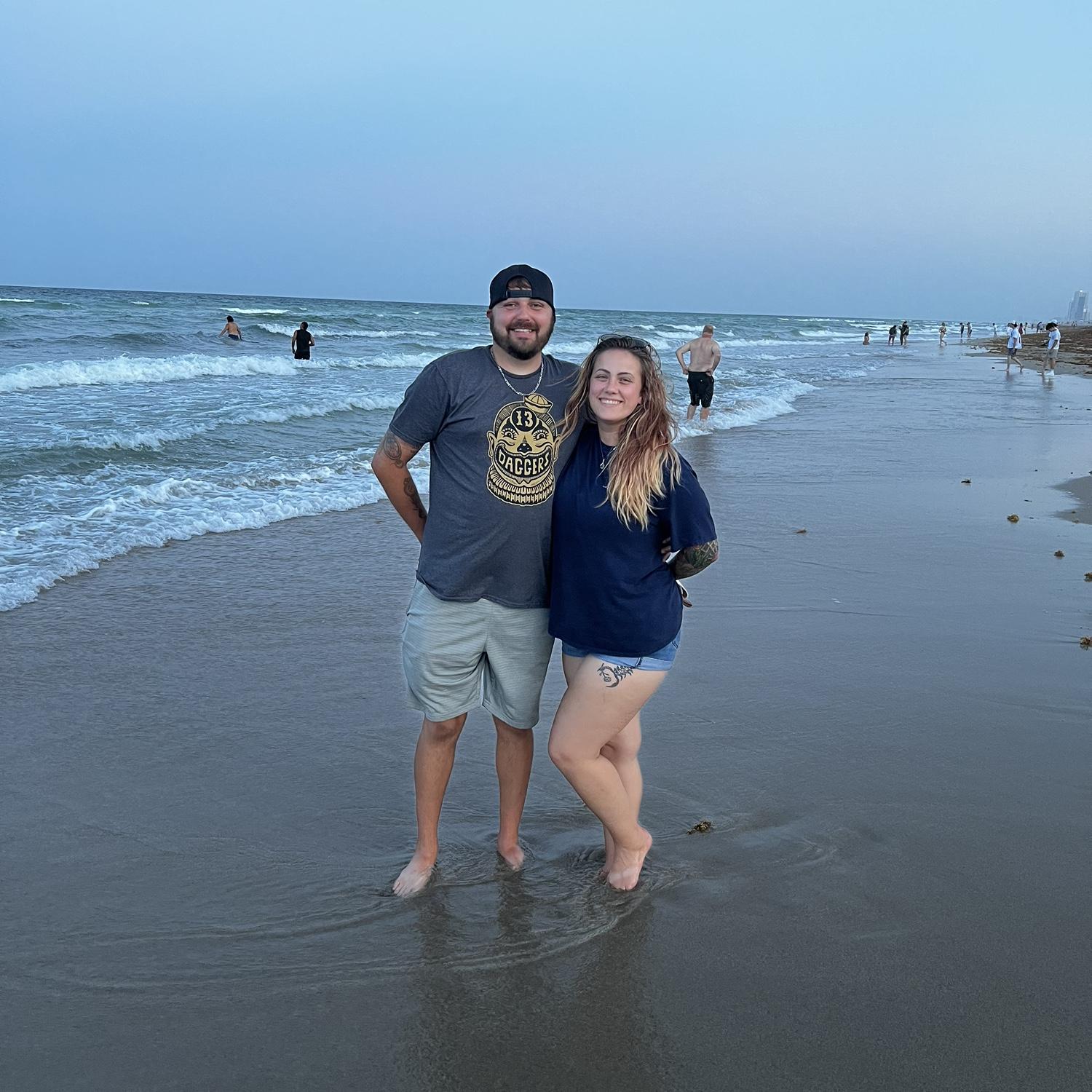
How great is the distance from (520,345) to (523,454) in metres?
0.32

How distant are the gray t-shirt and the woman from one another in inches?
2.6

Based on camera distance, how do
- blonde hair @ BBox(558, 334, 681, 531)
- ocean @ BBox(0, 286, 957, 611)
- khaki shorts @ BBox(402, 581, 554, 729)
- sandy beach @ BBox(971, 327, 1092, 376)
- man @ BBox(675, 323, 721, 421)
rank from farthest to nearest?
A: sandy beach @ BBox(971, 327, 1092, 376)
man @ BBox(675, 323, 721, 421)
ocean @ BBox(0, 286, 957, 611)
khaki shorts @ BBox(402, 581, 554, 729)
blonde hair @ BBox(558, 334, 681, 531)

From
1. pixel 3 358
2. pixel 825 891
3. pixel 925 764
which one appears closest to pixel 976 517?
pixel 925 764

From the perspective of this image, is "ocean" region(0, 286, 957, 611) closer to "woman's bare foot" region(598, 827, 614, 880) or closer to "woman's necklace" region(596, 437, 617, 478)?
"woman's bare foot" region(598, 827, 614, 880)

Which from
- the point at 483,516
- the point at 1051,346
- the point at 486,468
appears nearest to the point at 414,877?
the point at 483,516

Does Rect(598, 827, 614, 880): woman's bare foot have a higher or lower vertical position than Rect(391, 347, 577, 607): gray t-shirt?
Answer: lower

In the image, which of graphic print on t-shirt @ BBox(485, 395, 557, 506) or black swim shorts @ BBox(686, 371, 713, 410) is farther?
black swim shorts @ BBox(686, 371, 713, 410)

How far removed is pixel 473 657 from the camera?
10.5 feet

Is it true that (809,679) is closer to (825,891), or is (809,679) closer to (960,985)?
(825,891)

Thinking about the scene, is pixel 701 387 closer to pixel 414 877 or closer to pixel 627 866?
pixel 627 866

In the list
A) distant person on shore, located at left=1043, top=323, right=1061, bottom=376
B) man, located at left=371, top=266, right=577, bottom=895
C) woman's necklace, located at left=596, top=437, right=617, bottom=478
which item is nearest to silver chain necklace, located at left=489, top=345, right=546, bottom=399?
man, located at left=371, top=266, right=577, bottom=895

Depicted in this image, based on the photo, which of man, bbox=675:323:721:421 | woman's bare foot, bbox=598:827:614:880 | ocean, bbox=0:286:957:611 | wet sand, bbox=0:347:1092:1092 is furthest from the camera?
man, bbox=675:323:721:421

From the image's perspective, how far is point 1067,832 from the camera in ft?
11.5

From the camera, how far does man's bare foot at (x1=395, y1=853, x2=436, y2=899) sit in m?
3.16
